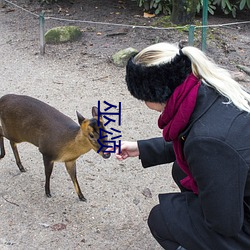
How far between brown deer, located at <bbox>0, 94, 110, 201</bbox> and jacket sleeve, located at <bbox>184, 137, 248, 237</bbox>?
95 cm

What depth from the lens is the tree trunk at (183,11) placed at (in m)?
6.51

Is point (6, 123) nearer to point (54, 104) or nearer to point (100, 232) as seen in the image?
point (100, 232)

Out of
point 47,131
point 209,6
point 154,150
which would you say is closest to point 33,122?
point 47,131

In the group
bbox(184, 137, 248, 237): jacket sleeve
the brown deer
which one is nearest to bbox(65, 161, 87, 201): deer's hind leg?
the brown deer

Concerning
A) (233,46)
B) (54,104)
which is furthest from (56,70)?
(233,46)

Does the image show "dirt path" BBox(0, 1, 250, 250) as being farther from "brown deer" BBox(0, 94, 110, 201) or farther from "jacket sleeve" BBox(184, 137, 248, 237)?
"jacket sleeve" BBox(184, 137, 248, 237)

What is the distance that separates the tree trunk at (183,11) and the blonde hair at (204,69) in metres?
4.69

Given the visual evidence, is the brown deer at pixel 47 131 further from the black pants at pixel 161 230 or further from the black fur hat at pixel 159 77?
the black fur hat at pixel 159 77

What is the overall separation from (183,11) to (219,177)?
4.97 metres

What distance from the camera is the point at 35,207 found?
321cm

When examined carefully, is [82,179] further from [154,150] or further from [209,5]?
[209,5]

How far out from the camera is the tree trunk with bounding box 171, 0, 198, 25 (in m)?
6.51

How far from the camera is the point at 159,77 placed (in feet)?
6.49

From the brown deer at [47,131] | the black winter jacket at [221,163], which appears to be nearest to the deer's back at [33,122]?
the brown deer at [47,131]
